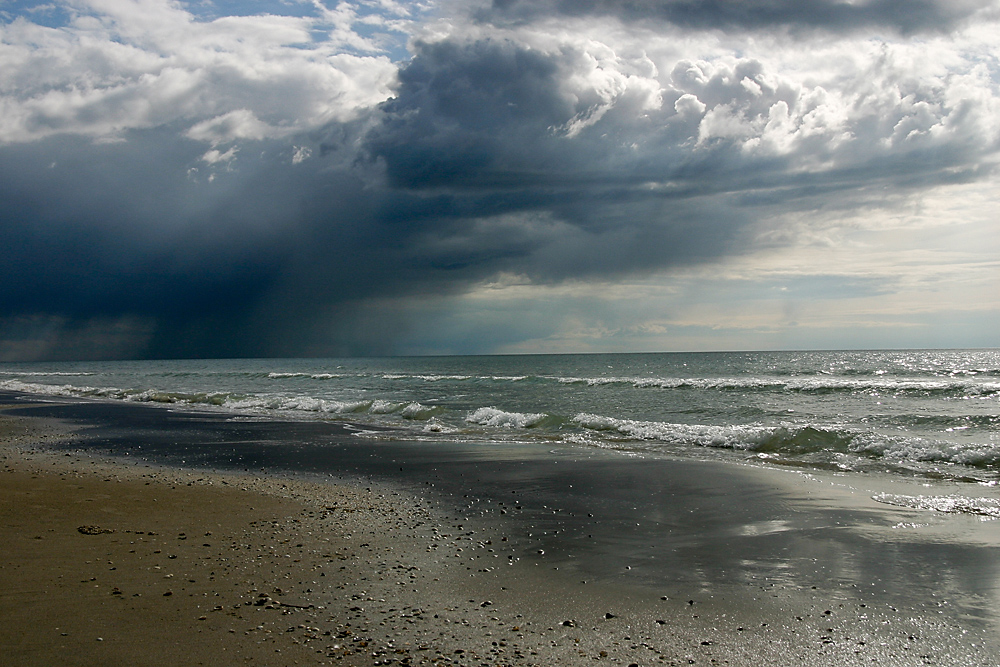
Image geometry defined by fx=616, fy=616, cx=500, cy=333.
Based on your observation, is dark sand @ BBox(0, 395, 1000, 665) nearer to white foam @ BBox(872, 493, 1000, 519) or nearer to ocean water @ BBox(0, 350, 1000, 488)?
white foam @ BBox(872, 493, 1000, 519)

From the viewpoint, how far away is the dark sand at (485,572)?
4531mm

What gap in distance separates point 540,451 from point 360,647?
11.1 meters

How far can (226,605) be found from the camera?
5117 millimetres

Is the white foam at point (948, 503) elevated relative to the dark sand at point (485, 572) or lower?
elevated

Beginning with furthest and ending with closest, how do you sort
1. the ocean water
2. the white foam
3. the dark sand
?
the ocean water < the white foam < the dark sand

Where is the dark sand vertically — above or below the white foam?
below

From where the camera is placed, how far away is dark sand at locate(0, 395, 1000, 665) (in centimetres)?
453

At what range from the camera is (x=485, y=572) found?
6.21 m

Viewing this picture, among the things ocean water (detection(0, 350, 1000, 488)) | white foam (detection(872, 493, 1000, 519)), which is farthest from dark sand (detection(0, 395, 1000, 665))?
ocean water (detection(0, 350, 1000, 488))

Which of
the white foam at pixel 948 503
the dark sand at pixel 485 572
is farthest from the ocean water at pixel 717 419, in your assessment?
the dark sand at pixel 485 572

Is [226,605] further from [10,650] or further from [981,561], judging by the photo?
[981,561]

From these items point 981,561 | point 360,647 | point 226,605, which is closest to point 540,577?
point 360,647

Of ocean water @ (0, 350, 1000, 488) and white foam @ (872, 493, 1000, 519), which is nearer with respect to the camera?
white foam @ (872, 493, 1000, 519)

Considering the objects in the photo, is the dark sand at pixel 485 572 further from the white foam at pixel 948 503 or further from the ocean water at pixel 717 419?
the ocean water at pixel 717 419
